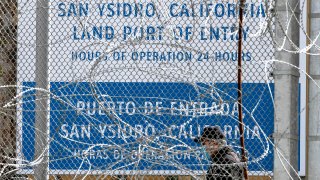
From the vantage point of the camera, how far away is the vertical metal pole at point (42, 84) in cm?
564

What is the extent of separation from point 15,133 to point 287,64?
95.8 inches

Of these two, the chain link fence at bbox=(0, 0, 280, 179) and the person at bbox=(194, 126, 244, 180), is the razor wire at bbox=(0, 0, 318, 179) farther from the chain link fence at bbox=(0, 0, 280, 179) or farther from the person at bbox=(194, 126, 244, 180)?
the person at bbox=(194, 126, 244, 180)

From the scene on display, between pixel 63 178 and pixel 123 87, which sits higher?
pixel 123 87

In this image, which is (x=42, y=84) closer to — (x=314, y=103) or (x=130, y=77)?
(x=130, y=77)

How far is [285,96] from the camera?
189 inches

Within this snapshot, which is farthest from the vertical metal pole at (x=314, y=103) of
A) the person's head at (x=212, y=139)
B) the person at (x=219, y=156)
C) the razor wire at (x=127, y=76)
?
the razor wire at (x=127, y=76)

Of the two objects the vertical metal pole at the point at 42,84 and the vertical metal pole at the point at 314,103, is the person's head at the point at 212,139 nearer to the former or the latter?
the vertical metal pole at the point at 314,103

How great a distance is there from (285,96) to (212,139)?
732 millimetres

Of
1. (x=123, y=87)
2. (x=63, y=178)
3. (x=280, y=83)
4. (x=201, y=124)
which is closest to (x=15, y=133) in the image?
(x=63, y=178)

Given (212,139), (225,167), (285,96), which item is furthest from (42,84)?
(285,96)

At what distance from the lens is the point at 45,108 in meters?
5.69

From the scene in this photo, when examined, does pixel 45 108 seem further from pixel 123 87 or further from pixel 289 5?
pixel 289 5

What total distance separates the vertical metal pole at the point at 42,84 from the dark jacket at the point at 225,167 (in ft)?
3.45

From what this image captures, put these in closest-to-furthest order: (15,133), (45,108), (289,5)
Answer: (289,5) → (45,108) → (15,133)
